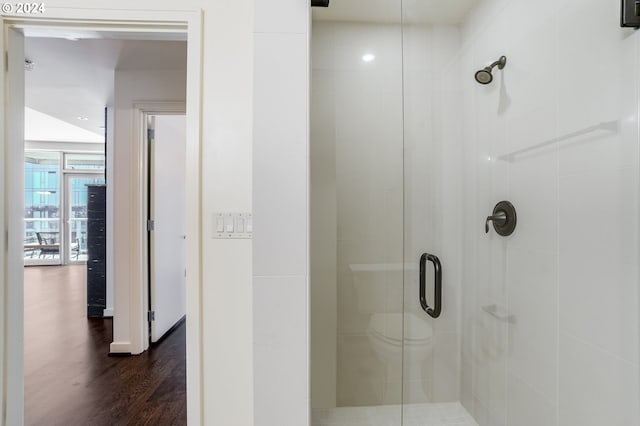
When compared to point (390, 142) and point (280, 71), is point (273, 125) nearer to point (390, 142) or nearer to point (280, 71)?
point (280, 71)

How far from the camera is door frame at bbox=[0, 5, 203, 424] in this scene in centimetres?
A: 146

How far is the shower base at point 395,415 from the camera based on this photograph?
1.20 meters

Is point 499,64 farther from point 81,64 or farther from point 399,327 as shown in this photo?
point 81,64

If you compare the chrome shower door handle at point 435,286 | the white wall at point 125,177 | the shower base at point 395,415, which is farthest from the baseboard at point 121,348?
the chrome shower door handle at point 435,286

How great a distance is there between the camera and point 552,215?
107 centimetres

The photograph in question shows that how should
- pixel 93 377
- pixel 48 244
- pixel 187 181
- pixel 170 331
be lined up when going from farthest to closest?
pixel 48 244
pixel 170 331
pixel 93 377
pixel 187 181

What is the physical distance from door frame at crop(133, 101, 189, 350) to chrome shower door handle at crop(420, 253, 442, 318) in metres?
2.47

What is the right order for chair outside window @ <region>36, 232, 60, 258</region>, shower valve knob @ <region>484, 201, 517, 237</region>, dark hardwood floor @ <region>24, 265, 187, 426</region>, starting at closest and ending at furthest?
1. shower valve knob @ <region>484, 201, 517, 237</region>
2. dark hardwood floor @ <region>24, 265, 187, 426</region>
3. chair outside window @ <region>36, 232, 60, 258</region>

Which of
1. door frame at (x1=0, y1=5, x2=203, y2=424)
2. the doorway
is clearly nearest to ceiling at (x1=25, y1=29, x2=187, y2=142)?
door frame at (x1=0, y1=5, x2=203, y2=424)

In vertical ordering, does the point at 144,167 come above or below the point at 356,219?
above

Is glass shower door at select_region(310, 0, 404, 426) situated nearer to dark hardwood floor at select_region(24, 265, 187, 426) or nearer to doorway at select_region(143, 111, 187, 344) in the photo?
dark hardwood floor at select_region(24, 265, 187, 426)

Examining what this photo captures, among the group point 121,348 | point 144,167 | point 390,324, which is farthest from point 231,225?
point 121,348

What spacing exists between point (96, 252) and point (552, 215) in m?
4.73

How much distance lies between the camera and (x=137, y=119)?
2.84m
